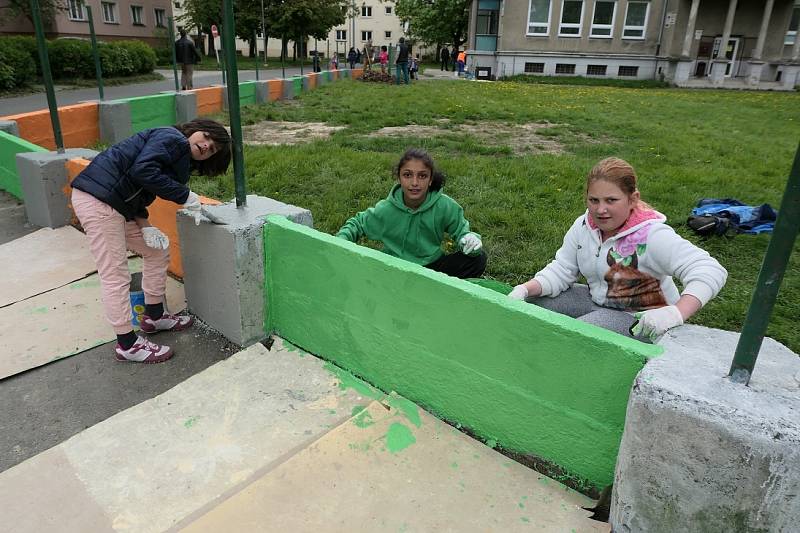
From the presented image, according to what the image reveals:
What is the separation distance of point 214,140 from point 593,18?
3134 centimetres

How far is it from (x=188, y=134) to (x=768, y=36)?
3570cm

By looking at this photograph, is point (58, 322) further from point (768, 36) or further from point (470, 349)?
point (768, 36)

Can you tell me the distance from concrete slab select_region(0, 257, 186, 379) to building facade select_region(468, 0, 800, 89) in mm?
29428

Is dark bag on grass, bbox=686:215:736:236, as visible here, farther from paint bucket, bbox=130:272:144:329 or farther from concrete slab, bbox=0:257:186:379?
paint bucket, bbox=130:272:144:329

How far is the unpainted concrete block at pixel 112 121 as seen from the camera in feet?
27.1

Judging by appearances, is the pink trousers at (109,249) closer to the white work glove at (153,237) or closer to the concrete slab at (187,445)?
the white work glove at (153,237)

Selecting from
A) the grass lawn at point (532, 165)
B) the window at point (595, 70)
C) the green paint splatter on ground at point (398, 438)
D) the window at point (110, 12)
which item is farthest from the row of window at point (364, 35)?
the green paint splatter on ground at point (398, 438)

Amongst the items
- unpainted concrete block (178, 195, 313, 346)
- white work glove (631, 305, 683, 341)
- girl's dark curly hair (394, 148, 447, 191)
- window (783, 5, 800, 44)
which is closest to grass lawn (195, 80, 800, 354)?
girl's dark curly hair (394, 148, 447, 191)

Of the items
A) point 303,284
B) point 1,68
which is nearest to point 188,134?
point 303,284

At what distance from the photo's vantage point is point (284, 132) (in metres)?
9.73

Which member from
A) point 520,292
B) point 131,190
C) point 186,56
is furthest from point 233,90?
point 186,56

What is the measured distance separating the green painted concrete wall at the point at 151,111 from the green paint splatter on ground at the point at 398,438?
7992 millimetres

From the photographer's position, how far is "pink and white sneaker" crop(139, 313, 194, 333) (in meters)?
3.35

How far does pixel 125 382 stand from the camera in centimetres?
292
